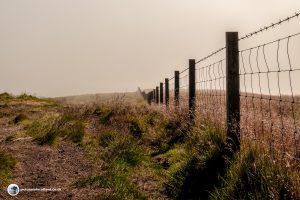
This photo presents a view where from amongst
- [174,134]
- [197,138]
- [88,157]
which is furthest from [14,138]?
[197,138]

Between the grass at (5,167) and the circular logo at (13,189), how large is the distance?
125 mm

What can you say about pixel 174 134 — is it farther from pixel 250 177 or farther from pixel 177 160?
pixel 250 177

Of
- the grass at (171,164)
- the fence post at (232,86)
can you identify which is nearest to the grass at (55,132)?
the grass at (171,164)

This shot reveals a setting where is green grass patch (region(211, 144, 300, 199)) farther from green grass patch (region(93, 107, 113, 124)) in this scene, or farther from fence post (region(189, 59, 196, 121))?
green grass patch (region(93, 107, 113, 124))

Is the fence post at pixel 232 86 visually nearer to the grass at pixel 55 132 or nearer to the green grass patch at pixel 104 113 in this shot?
the grass at pixel 55 132

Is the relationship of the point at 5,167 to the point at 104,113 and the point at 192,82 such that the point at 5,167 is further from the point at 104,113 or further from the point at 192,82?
the point at 104,113

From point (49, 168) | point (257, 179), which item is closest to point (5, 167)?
point (49, 168)

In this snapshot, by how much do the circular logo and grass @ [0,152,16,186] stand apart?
4.9 inches

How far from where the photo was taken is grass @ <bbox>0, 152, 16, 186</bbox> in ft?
18.2

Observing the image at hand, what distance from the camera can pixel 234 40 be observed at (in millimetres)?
6062

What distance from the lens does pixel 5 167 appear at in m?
5.99

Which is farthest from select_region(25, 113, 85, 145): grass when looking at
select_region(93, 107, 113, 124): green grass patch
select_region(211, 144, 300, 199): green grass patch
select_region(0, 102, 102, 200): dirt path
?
select_region(211, 144, 300, 199): green grass patch

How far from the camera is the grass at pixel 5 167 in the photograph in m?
5.55

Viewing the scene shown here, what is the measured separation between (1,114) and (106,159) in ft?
25.7
